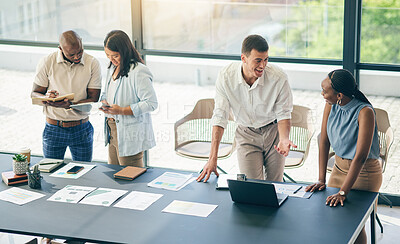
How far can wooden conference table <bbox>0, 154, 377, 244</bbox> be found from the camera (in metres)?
3.33

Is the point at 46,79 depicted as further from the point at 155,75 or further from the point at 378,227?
the point at 378,227

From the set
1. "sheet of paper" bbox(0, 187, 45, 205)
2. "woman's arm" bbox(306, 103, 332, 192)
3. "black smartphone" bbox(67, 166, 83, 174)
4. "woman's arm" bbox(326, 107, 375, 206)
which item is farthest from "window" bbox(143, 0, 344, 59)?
"sheet of paper" bbox(0, 187, 45, 205)

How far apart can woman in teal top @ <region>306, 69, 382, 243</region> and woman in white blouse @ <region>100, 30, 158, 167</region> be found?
1.42 m

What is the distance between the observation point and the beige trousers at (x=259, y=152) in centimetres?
448

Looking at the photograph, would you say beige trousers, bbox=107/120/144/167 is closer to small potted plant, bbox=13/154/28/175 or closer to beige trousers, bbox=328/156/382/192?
small potted plant, bbox=13/154/28/175

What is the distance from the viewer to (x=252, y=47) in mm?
4141

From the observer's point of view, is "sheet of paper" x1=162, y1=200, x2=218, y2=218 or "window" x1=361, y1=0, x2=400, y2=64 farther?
"window" x1=361, y1=0, x2=400, y2=64

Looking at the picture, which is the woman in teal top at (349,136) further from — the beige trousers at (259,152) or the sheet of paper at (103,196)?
the sheet of paper at (103,196)

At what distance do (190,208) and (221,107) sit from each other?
38.3 inches

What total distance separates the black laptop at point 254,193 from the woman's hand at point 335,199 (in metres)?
0.28

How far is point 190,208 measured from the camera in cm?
373

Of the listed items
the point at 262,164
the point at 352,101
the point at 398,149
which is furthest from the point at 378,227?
the point at 352,101

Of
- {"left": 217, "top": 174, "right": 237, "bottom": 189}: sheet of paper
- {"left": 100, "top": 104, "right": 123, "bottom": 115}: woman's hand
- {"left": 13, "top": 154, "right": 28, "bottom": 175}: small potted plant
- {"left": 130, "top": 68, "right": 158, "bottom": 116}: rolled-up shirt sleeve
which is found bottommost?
{"left": 217, "top": 174, "right": 237, "bottom": 189}: sheet of paper

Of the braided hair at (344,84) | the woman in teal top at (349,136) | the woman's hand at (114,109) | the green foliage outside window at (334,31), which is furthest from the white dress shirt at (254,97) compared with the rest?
the green foliage outside window at (334,31)
